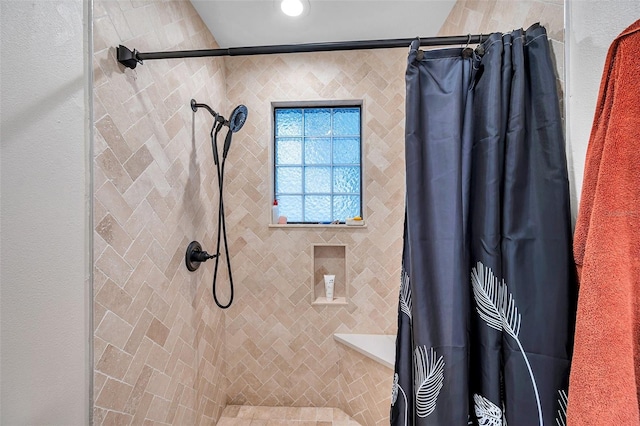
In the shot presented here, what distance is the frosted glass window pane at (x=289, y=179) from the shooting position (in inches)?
80.4

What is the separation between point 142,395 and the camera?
1.04 metres

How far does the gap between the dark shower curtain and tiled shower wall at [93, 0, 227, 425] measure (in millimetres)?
949

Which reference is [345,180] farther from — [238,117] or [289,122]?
[238,117]

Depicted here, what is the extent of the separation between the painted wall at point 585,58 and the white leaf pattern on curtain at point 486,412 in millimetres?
600

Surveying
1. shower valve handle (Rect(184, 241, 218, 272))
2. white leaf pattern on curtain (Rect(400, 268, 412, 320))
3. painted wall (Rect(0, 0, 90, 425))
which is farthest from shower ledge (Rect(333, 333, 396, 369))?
painted wall (Rect(0, 0, 90, 425))

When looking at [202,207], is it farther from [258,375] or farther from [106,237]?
[258,375]

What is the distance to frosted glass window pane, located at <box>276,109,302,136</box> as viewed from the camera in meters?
2.03

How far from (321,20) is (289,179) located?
102 cm

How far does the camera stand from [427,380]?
81 centimetres

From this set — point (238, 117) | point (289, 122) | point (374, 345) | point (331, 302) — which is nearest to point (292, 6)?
point (238, 117)

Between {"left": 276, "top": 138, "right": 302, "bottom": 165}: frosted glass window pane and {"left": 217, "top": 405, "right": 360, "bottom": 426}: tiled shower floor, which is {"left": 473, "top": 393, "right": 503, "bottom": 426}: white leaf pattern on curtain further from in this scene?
{"left": 276, "top": 138, "right": 302, "bottom": 165}: frosted glass window pane

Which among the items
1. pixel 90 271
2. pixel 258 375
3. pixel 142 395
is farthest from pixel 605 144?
pixel 258 375

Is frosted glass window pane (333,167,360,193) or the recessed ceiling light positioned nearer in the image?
the recessed ceiling light

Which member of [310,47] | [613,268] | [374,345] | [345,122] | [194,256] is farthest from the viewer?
[345,122]
